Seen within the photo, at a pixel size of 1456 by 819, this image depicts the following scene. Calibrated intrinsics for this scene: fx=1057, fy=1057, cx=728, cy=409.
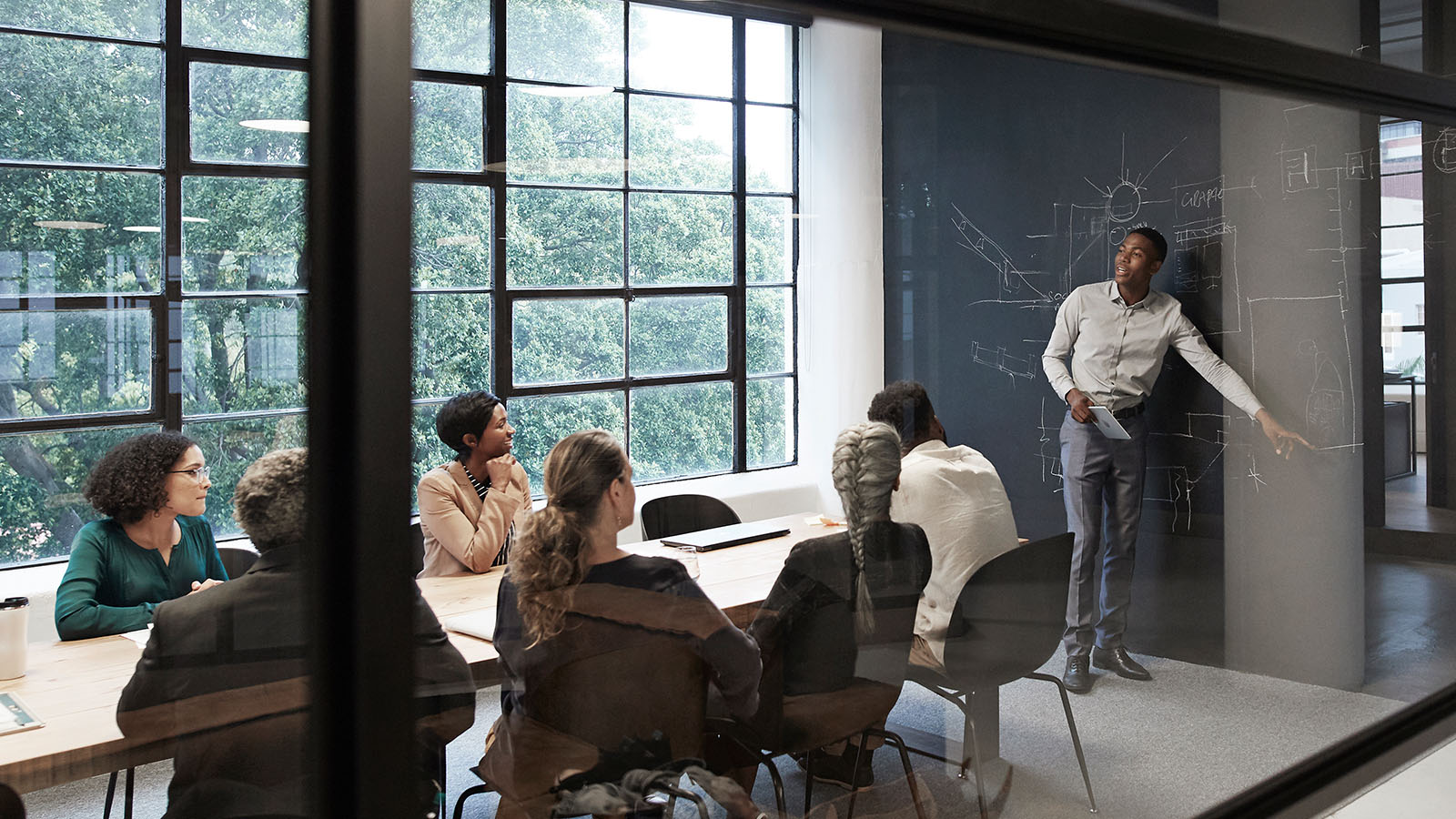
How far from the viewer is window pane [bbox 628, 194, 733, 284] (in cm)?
141

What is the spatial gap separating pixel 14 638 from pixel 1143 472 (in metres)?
1.96

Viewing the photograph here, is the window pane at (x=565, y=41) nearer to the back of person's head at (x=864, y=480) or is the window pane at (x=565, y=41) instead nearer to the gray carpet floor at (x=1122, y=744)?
the back of person's head at (x=864, y=480)

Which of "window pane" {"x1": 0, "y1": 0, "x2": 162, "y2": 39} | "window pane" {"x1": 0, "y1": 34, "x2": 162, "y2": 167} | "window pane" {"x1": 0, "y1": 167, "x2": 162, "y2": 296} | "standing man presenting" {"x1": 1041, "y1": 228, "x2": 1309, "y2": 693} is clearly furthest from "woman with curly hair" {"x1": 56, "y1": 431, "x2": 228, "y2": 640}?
"standing man presenting" {"x1": 1041, "y1": 228, "x2": 1309, "y2": 693}

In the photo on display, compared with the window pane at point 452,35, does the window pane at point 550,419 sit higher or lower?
lower

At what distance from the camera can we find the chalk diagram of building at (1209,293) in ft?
6.37

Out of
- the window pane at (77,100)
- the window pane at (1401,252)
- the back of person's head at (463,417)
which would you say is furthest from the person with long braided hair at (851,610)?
the window pane at (1401,252)

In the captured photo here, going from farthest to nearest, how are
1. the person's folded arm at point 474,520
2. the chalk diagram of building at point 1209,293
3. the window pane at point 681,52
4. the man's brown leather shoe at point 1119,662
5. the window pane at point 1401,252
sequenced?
1. the window pane at point 1401,252
2. the man's brown leather shoe at point 1119,662
3. the chalk diagram of building at point 1209,293
4. the window pane at point 681,52
5. the person's folded arm at point 474,520

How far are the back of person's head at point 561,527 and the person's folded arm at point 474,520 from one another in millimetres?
33

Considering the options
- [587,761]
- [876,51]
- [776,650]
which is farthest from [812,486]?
[876,51]

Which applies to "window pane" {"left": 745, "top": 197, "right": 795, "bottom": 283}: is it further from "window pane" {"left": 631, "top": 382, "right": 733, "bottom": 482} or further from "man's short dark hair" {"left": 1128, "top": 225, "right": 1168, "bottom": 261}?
"man's short dark hair" {"left": 1128, "top": 225, "right": 1168, "bottom": 261}

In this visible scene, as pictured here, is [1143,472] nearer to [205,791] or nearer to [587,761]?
[587,761]

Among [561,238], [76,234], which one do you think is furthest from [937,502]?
[76,234]

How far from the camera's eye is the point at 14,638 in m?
1.03

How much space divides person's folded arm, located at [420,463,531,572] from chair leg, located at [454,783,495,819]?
271 mm
